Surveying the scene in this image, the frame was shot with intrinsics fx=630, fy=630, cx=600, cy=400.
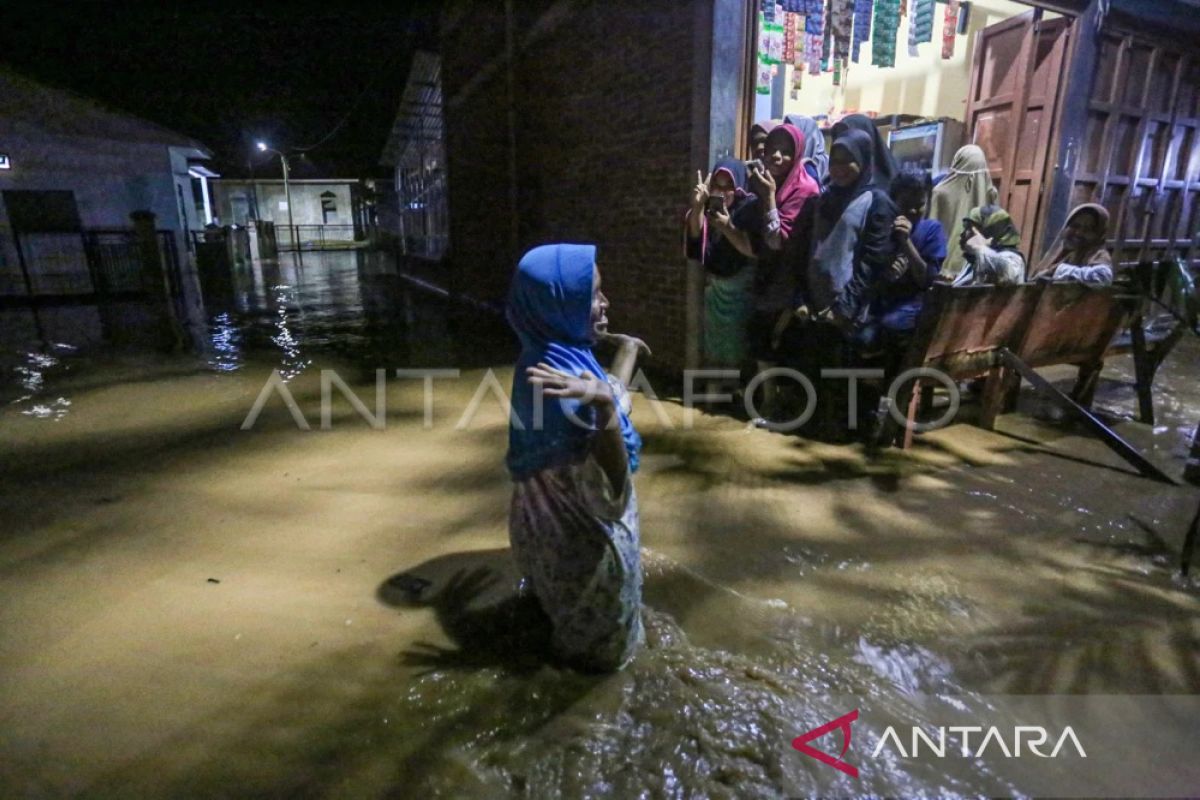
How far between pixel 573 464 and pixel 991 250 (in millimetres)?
4206

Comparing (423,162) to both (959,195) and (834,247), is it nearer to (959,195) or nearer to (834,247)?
(959,195)

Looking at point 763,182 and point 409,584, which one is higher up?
point 763,182

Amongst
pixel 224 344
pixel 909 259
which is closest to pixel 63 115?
pixel 224 344

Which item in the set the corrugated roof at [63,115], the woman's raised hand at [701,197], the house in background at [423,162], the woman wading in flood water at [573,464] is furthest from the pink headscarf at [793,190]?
the corrugated roof at [63,115]

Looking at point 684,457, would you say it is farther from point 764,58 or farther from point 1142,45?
point 1142,45

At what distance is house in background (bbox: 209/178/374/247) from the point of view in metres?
37.1

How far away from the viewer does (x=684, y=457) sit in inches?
177

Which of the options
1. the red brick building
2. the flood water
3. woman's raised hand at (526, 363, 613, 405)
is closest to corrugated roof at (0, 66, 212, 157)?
the red brick building

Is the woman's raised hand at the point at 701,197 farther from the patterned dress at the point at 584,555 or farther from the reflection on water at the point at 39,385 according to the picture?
the reflection on water at the point at 39,385

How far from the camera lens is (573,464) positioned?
204cm

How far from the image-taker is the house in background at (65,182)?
531 inches

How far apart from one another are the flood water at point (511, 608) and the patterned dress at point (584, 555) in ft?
0.47

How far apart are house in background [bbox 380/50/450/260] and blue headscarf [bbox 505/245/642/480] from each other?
11329 millimetres

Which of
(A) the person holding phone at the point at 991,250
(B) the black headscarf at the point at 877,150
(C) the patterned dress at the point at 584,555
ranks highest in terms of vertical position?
(B) the black headscarf at the point at 877,150
